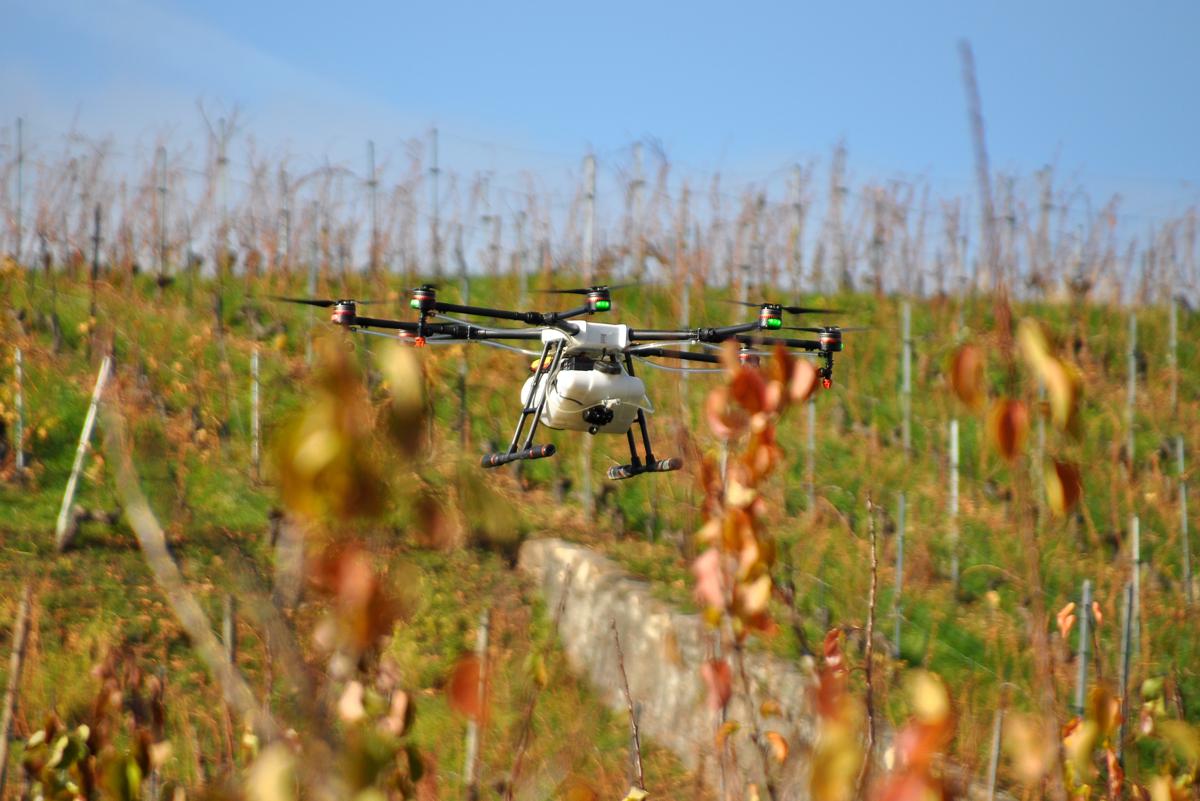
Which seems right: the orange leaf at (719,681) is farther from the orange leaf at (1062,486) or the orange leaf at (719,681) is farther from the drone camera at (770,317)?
the drone camera at (770,317)

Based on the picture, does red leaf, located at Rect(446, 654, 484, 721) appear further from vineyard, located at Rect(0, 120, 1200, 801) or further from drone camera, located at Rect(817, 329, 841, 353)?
drone camera, located at Rect(817, 329, 841, 353)

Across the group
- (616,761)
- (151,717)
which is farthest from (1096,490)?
(151,717)

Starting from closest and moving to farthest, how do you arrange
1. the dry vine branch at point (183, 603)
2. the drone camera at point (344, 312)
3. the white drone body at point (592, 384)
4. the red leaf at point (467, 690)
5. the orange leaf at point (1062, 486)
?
the dry vine branch at point (183, 603)
the orange leaf at point (1062, 486)
the red leaf at point (467, 690)
the drone camera at point (344, 312)
the white drone body at point (592, 384)

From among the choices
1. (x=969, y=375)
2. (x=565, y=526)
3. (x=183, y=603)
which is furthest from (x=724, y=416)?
(x=565, y=526)

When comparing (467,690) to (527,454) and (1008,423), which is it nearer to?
(1008,423)

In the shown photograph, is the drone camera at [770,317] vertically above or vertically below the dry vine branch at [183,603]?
above

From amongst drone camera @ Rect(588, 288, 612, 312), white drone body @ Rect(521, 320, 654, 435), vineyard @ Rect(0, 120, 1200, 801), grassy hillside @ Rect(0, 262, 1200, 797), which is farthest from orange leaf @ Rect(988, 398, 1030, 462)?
grassy hillside @ Rect(0, 262, 1200, 797)

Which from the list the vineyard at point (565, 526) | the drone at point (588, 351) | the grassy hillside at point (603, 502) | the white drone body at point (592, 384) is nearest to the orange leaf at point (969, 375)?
the vineyard at point (565, 526)
